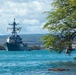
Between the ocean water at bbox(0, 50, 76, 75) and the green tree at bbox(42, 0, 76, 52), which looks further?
the ocean water at bbox(0, 50, 76, 75)

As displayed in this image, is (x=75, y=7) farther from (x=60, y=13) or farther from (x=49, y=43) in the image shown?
(x=49, y=43)

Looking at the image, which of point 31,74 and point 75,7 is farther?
point 31,74

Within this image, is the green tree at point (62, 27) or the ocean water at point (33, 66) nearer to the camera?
the green tree at point (62, 27)

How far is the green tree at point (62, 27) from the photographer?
36606 mm

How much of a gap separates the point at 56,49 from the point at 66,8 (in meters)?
3.87

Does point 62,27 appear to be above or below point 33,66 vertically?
above

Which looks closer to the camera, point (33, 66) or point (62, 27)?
point (62, 27)

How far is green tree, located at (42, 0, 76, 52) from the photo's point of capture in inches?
1441

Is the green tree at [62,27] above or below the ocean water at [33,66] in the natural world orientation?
above

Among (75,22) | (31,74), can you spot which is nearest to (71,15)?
(75,22)

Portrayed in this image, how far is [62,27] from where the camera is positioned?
121 feet

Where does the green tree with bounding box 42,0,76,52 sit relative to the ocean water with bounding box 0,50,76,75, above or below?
above

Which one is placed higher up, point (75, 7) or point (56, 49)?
point (75, 7)

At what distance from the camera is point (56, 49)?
37344 mm
